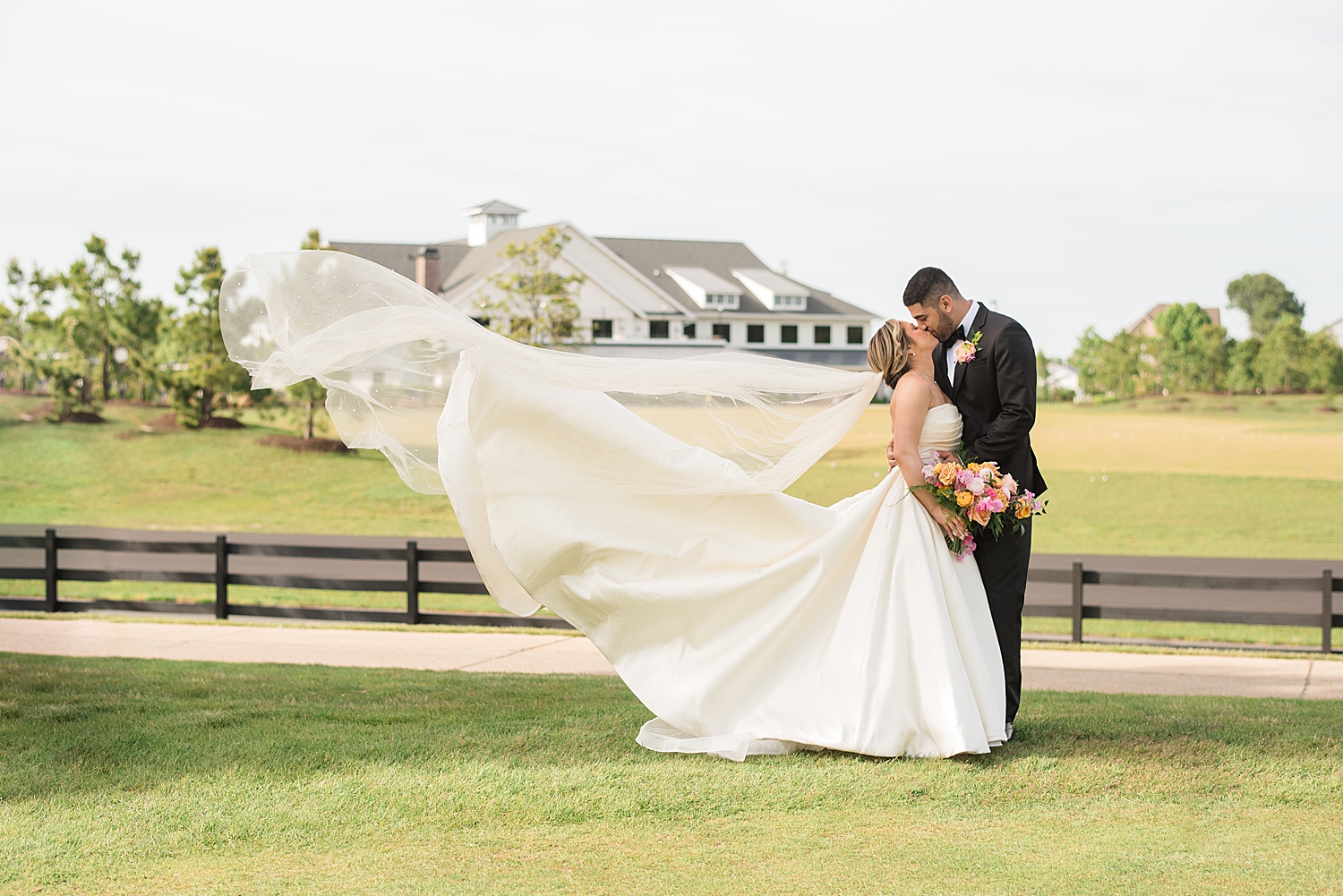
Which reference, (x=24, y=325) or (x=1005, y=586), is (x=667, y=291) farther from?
(x=1005, y=586)

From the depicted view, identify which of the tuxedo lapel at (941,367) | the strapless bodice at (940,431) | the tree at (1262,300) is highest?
the tree at (1262,300)

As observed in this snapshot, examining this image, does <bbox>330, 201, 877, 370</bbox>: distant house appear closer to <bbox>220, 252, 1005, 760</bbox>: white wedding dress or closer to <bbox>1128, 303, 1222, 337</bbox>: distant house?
<bbox>1128, 303, 1222, 337</bbox>: distant house

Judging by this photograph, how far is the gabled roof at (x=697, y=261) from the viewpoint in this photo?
44.2 m

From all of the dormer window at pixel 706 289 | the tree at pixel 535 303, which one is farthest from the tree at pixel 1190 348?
the tree at pixel 535 303

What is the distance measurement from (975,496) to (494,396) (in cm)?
255

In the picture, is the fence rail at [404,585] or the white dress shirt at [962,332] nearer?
the white dress shirt at [962,332]

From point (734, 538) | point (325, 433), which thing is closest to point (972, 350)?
point (734, 538)

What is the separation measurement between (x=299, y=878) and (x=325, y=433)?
3222cm

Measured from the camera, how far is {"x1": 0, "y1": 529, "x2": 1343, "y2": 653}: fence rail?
11.5m

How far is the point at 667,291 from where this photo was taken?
43.0 meters

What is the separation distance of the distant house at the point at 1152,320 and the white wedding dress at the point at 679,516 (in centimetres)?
2779

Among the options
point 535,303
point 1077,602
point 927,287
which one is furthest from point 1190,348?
point 927,287

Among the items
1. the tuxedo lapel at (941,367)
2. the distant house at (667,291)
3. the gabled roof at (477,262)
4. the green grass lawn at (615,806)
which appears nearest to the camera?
the green grass lawn at (615,806)

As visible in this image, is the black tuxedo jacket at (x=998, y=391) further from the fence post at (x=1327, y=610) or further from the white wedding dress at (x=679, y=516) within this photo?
the fence post at (x=1327, y=610)
